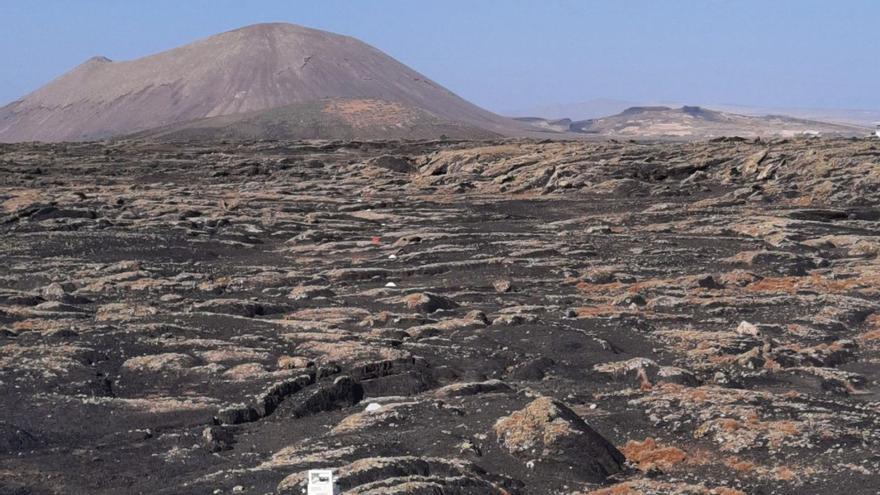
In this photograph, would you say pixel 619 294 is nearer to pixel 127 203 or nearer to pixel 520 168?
pixel 127 203


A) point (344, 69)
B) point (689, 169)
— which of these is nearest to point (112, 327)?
point (689, 169)

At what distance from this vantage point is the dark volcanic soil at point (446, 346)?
44.9ft

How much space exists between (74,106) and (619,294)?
620 ft

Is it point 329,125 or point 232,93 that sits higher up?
point 232,93

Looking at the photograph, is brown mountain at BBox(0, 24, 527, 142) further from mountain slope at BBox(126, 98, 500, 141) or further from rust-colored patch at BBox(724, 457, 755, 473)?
rust-colored patch at BBox(724, 457, 755, 473)

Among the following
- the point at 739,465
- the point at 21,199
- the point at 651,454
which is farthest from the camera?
the point at 21,199

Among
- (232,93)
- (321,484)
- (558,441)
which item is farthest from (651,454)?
(232,93)

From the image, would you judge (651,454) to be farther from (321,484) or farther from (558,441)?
(321,484)

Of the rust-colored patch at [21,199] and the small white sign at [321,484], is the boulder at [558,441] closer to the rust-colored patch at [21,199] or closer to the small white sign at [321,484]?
the small white sign at [321,484]

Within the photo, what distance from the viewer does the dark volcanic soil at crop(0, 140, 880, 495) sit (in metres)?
13.7

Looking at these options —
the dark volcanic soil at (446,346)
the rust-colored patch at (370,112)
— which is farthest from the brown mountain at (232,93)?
the dark volcanic soil at (446,346)

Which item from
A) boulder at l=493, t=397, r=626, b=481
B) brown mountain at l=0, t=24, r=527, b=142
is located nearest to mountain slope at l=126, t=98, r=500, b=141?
brown mountain at l=0, t=24, r=527, b=142

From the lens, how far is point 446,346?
67.7ft

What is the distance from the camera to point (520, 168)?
205 feet
